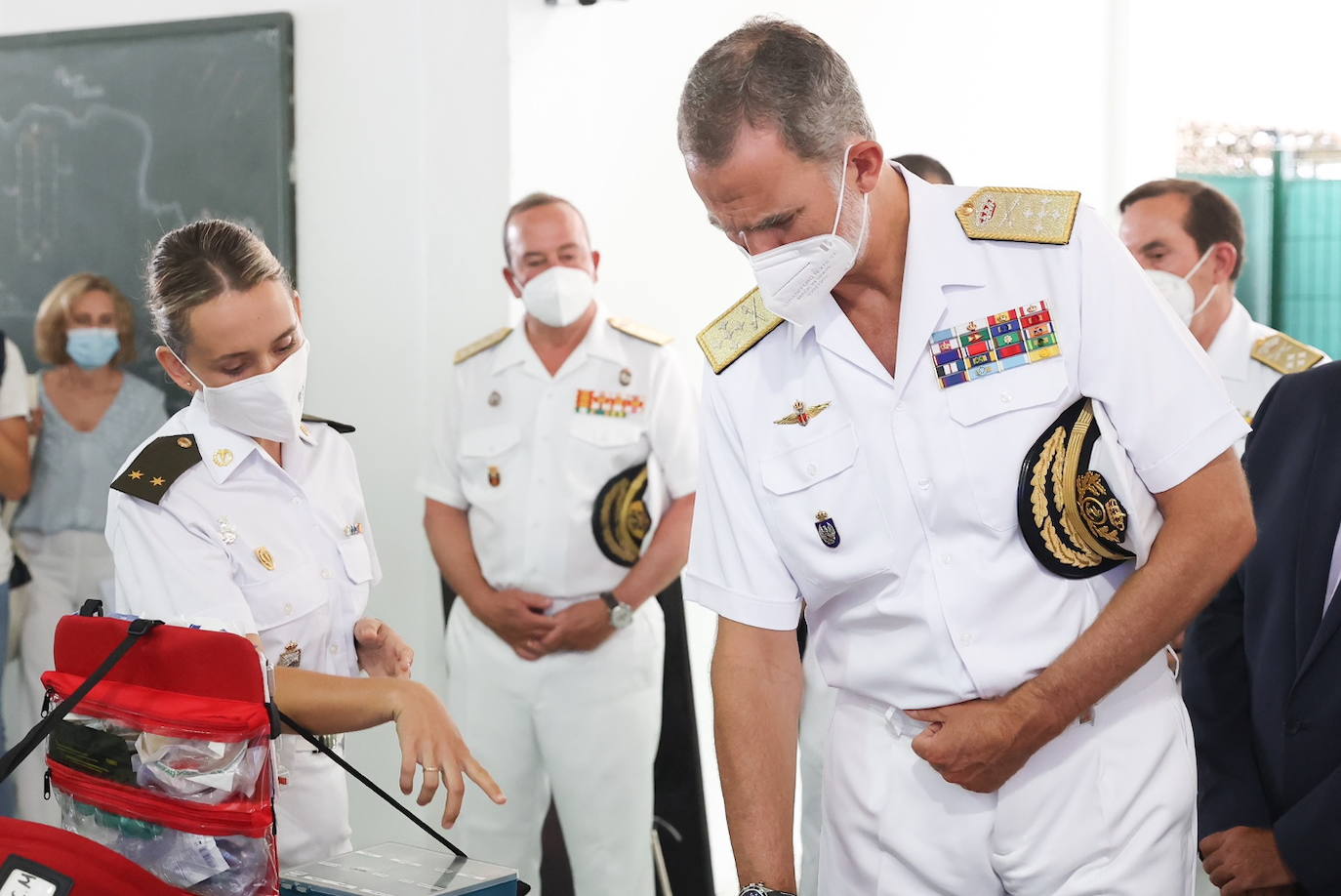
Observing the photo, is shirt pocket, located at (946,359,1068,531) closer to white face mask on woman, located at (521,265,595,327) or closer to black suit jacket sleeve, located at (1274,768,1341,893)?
black suit jacket sleeve, located at (1274,768,1341,893)

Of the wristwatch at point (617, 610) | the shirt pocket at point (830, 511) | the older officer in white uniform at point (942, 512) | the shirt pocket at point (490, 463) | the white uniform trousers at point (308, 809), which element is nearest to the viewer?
the older officer in white uniform at point (942, 512)

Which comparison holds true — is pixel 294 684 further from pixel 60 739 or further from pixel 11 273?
pixel 11 273

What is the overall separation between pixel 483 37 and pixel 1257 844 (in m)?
2.66

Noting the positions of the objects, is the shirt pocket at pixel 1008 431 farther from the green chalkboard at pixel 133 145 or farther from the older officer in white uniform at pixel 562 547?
the green chalkboard at pixel 133 145

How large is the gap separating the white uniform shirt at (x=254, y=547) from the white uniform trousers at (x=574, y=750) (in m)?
1.17

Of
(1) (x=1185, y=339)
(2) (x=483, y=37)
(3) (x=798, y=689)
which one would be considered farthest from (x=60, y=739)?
(2) (x=483, y=37)

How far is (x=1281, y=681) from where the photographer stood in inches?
72.6

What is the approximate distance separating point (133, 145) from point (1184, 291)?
2.82 meters

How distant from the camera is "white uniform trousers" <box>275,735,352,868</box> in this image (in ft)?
5.94

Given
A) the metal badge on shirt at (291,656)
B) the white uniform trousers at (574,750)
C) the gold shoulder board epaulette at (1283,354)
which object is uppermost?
the gold shoulder board epaulette at (1283,354)

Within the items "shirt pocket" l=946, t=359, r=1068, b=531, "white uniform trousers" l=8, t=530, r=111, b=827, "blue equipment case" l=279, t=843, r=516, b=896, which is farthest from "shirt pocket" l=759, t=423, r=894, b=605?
"white uniform trousers" l=8, t=530, r=111, b=827

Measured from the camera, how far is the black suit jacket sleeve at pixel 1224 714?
73.6 inches

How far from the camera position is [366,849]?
1.49m

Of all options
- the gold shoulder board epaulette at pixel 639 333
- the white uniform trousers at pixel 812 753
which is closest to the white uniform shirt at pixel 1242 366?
the white uniform trousers at pixel 812 753
